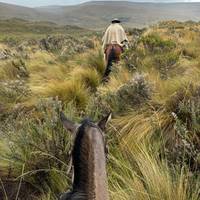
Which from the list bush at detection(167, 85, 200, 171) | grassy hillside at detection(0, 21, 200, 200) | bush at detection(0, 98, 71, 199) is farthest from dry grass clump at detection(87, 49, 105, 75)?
bush at detection(0, 98, 71, 199)

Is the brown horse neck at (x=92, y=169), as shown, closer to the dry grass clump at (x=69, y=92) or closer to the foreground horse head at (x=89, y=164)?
the foreground horse head at (x=89, y=164)

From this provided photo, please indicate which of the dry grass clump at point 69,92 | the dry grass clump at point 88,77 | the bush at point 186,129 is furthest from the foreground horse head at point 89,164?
the dry grass clump at point 88,77

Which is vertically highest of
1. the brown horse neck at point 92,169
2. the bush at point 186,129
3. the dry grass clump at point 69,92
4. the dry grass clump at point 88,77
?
the brown horse neck at point 92,169

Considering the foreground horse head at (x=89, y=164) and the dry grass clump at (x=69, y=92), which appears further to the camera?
the dry grass clump at (x=69, y=92)

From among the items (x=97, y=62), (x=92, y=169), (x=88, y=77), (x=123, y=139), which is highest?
(x=92, y=169)

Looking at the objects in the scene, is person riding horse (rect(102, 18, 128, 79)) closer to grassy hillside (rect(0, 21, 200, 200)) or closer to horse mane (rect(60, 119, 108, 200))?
grassy hillside (rect(0, 21, 200, 200))

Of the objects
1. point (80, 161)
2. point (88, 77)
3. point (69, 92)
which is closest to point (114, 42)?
point (88, 77)

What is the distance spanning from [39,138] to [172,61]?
4587 millimetres

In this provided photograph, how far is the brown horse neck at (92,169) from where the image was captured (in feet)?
6.86

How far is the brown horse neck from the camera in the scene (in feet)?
6.86

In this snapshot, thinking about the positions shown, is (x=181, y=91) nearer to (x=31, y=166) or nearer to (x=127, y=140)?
(x=127, y=140)

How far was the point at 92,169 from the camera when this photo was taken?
2086mm

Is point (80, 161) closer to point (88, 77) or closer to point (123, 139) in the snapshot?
point (123, 139)

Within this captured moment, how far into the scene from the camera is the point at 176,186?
11.4ft
